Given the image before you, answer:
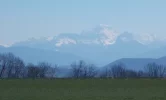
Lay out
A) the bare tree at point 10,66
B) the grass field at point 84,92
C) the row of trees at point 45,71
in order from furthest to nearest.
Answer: the bare tree at point 10,66, the row of trees at point 45,71, the grass field at point 84,92

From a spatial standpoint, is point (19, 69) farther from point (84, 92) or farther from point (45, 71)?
point (84, 92)

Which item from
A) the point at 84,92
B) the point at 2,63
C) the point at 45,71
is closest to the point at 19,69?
Answer: the point at 2,63

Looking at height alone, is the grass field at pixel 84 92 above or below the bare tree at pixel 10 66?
below

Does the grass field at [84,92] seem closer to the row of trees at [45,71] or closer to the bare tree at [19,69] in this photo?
the row of trees at [45,71]

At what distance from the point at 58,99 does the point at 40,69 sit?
106 meters

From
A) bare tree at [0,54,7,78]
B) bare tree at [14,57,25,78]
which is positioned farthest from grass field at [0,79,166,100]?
bare tree at [14,57,25,78]

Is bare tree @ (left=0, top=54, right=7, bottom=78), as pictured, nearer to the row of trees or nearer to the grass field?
the row of trees

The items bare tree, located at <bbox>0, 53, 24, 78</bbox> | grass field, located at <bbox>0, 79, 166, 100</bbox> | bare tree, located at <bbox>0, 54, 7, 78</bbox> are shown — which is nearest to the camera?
grass field, located at <bbox>0, 79, 166, 100</bbox>

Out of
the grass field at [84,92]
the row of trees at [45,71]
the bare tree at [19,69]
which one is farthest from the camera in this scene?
the bare tree at [19,69]

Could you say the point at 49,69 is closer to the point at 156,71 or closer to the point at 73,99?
the point at 156,71

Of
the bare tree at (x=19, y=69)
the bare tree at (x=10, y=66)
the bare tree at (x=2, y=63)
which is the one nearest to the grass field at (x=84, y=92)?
the bare tree at (x=2, y=63)

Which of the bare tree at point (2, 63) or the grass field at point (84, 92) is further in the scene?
the bare tree at point (2, 63)

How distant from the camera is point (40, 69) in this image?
142 m

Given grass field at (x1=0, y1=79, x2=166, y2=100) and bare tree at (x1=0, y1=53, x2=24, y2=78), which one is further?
bare tree at (x1=0, y1=53, x2=24, y2=78)
